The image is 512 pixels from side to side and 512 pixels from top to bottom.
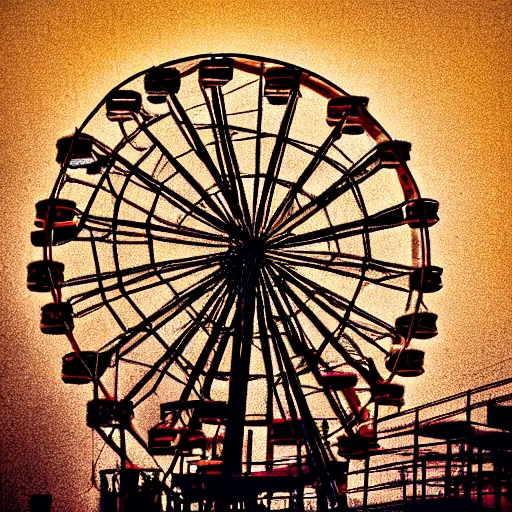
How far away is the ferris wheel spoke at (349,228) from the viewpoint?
58.4ft

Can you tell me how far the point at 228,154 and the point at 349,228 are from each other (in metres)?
1.97

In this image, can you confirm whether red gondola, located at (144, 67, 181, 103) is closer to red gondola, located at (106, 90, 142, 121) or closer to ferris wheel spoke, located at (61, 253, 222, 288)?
red gondola, located at (106, 90, 142, 121)

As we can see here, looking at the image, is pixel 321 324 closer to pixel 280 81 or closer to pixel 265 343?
pixel 265 343

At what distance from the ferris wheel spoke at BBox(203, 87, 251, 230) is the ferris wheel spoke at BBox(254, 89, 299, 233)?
7.6 inches

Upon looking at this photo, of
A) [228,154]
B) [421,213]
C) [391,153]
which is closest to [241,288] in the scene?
[228,154]

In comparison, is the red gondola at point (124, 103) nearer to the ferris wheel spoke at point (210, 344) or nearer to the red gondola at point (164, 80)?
the red gondola at point (164, 80)

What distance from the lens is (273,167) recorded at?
17.6 metres

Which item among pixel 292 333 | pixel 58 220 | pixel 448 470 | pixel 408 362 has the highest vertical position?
pixel 58 220

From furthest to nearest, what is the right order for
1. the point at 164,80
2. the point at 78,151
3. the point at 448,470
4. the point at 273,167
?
the point at 78,151
the point at 164,80
the point at 273,167
the point at 448,470

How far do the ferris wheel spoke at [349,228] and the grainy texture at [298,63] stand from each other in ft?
11.6

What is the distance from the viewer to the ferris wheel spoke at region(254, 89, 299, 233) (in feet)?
57.4

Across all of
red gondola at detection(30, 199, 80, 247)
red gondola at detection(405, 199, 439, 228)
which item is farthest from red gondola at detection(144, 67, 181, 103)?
red gondola at detection(405, 199, 439, 228)

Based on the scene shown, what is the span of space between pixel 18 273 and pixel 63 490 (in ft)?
12.0

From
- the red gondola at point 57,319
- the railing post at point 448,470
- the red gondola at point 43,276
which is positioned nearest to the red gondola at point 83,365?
the red gondola at point 57,319
